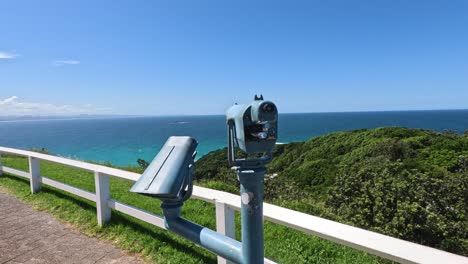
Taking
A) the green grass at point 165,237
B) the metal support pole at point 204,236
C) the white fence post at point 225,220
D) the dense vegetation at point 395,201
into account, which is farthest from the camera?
the dense vegetation at point 395,201

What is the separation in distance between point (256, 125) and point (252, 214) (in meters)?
0.36

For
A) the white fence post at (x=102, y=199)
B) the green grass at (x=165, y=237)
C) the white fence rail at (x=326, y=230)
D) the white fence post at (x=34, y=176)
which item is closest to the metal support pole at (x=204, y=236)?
the white fence rail at (x=326, y=230)

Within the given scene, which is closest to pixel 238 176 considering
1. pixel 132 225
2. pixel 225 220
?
pixel 225 220

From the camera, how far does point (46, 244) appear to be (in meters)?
3.89

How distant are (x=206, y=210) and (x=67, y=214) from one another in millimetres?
1987

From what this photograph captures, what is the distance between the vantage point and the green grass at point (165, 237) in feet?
11.1

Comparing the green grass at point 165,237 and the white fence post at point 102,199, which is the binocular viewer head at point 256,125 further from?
the white fence post at point 102,199

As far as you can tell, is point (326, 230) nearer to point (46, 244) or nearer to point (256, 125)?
point (256, 125)

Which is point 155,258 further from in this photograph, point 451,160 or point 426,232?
point 451,160

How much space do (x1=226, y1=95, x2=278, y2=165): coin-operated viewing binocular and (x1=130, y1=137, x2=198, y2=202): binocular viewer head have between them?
29cm

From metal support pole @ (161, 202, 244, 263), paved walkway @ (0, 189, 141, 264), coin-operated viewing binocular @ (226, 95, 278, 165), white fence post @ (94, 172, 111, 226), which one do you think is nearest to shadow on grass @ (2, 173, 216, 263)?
white fence post @ (94, 172, 111, 226)

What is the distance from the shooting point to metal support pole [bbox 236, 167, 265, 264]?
4.09 ft

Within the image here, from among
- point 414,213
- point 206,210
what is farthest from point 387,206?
point 206,210

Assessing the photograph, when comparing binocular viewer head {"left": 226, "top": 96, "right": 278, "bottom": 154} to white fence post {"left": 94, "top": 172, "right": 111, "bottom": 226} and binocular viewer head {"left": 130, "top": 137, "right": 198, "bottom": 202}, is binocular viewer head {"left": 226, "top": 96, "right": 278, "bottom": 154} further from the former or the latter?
white fence post {"left": 94, "top": 172, "right": 111, "bottom": 226}
